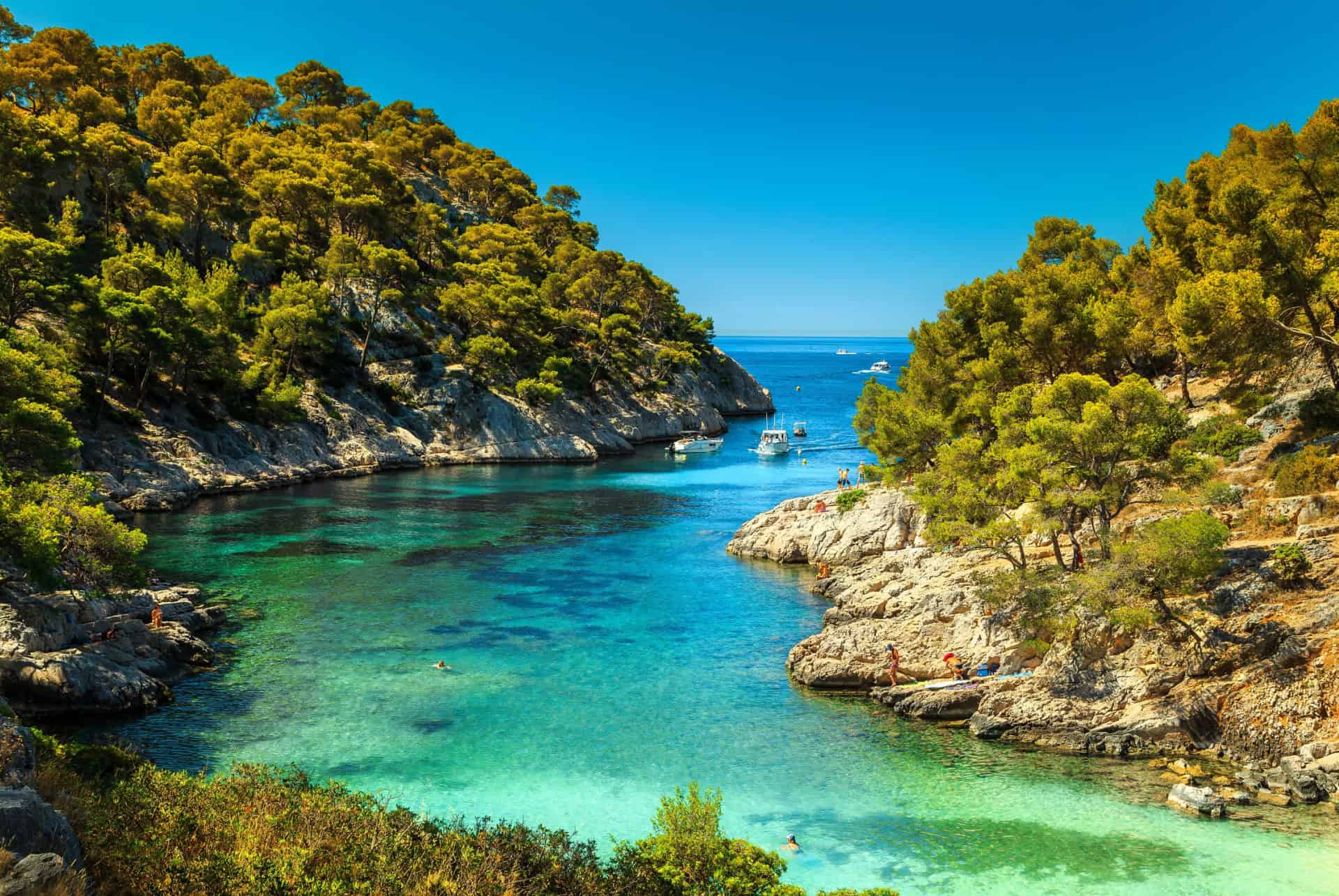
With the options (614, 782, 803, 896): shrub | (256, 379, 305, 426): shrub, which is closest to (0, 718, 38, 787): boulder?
(614, 782, 803, 896): shrub

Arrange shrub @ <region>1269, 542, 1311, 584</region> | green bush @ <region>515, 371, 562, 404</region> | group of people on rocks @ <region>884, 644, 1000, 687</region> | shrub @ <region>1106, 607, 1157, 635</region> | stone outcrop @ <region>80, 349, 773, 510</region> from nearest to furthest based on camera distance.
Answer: shrub @ <region>1106, 607, 1157, 635</region>, shrub @ <region>1269, 542, 1311, 584</region>, group of people on rocks @ <region>884, 644, 1000, 687</region>, stone outcrop @ <region>80, 349, 773, 510</region>, green bush @ <region>515, 371, 562, 404</region>

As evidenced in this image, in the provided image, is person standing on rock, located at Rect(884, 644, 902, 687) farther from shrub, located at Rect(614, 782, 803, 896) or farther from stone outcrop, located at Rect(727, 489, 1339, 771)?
shrub, located at Rect(614, 782, 803, 896)

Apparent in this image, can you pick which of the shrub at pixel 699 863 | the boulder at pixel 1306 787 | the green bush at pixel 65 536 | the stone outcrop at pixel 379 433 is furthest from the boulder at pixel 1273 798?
the stone outcrop at pixel 379 433

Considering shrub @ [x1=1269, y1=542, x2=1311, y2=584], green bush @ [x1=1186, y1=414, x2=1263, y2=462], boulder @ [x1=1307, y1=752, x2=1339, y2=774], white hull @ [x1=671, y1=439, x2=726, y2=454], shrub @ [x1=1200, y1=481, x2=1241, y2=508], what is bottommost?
boulder @ [x1=1307, y1=752, x2=1339, y2=774]

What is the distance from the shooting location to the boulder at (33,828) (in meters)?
8.80

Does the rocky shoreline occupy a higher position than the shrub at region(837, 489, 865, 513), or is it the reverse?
the shrub at region(837, 489, 865, 513)

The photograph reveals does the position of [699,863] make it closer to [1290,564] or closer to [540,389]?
[1290,564]

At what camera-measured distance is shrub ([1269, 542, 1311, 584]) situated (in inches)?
891

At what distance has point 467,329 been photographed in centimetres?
9350

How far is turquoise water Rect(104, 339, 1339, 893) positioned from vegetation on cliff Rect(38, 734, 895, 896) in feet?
16.9

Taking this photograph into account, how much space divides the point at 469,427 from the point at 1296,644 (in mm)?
A: 72673

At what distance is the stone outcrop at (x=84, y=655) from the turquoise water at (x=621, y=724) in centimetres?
134

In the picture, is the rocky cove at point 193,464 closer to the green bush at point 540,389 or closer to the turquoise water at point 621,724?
the green bush at point 540,389

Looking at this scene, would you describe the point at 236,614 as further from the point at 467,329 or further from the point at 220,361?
the point at 467,329
